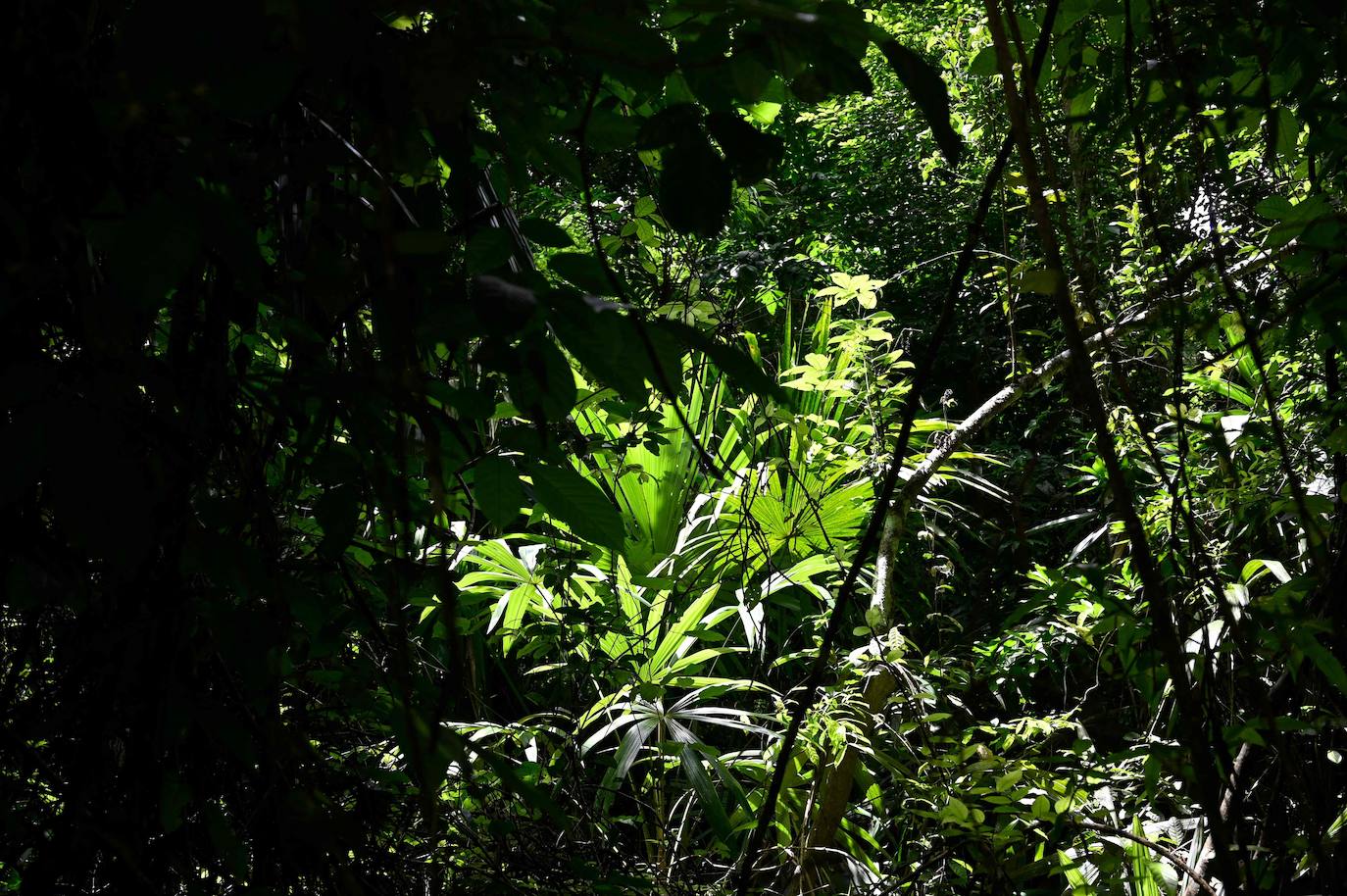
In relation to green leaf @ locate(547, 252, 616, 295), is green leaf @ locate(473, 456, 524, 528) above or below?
below

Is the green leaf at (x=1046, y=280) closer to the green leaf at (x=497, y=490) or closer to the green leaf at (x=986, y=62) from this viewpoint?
the green leaf at (x=986, y=62)

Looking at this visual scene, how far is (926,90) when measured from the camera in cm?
56

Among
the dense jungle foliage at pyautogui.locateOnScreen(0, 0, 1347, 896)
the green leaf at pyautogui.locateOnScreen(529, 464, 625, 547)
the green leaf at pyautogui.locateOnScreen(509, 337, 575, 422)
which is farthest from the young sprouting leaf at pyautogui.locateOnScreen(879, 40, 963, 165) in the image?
the green leaf at pyautogui.locateOnScreen(529, 464, 625, 547)

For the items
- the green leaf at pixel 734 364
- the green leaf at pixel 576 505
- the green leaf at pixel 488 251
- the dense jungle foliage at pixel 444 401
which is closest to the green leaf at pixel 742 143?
the dense jungle foliage at pixel 444 401

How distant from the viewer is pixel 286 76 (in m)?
0.57

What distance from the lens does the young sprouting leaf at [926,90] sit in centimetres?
54

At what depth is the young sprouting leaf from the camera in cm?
54

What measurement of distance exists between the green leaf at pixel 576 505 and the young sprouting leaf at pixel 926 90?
489mm

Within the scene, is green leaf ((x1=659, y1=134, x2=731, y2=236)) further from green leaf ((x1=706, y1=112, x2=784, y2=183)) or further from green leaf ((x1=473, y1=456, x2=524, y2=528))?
green leaf ((x1=473, y1=456, x2=524, y2=528))

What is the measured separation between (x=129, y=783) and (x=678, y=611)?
1.60 m

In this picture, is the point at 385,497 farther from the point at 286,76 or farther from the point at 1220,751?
the point at 1220,751

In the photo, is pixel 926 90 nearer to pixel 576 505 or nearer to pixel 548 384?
pixel 548 384

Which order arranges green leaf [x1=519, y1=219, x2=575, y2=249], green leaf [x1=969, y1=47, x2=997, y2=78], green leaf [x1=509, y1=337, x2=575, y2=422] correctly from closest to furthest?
green leaf [x1=509, y1=337, x2=575, y2=422], green leaf [x1=519, y1=219, x2=575, y2=249], green leaf [x1=969, y1=47, x2=997, y2=78]

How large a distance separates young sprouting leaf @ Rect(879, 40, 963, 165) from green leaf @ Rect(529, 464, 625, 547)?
19.3 inches
